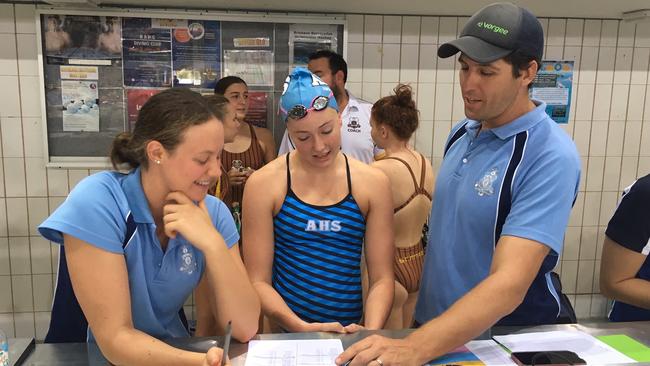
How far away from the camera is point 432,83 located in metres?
3.98

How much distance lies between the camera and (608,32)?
13.3 ft

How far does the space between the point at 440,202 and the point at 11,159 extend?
335cm

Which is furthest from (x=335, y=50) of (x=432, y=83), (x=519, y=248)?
(x=519, y=248)

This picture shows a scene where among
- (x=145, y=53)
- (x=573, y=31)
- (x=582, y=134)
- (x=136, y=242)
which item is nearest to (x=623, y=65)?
(x=573, y=31)

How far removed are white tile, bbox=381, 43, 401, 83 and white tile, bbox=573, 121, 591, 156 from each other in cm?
162

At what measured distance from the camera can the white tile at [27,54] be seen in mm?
3566

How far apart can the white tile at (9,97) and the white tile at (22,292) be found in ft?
4.13

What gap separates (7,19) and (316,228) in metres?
3.12

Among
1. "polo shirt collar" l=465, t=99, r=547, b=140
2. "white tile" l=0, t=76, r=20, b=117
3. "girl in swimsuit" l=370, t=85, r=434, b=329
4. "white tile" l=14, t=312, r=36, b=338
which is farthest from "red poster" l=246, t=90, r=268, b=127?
"polo shirt collar" l=465, t=99, r=547, b=140

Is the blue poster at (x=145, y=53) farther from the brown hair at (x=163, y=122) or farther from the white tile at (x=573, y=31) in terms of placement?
the white tile at (x=573, y=31)

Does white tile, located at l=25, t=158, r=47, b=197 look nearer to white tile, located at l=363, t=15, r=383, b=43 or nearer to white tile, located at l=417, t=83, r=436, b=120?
white tile, located at l=363, t=15, r=383, b=43

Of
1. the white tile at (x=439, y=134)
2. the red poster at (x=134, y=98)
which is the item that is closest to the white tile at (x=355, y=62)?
the white tile at (x=439, y=134)

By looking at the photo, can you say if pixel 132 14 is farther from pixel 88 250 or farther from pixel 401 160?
pixel 88 250

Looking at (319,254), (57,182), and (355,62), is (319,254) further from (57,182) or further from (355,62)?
(57,182)
